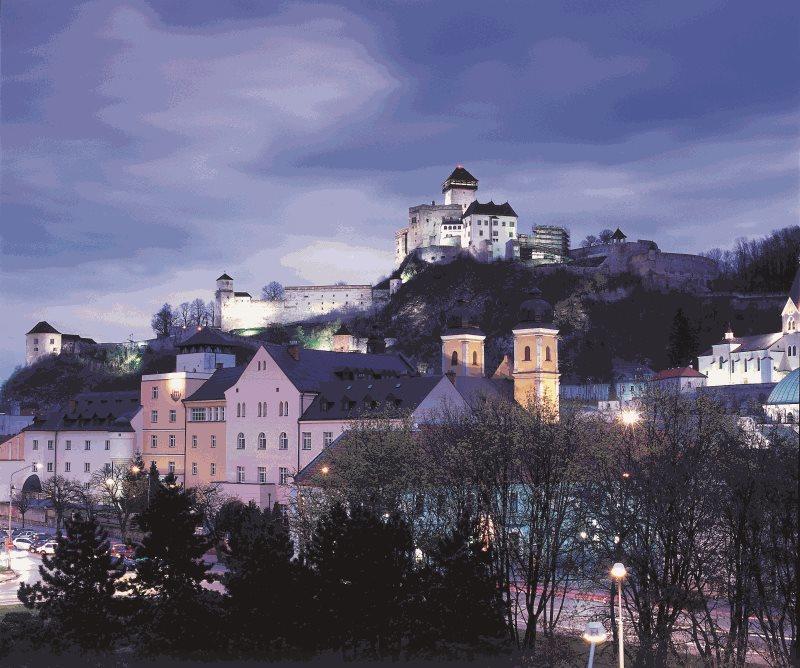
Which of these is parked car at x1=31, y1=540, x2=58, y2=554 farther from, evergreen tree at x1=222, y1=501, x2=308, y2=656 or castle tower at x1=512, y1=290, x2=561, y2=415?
castle tower at x1=512, y1=290, x2=561, y2=415

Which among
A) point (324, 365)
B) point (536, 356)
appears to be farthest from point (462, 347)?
point (324, 365)

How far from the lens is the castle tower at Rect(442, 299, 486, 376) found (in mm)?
85750

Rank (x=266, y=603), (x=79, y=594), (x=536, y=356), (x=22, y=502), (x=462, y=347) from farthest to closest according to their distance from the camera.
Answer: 1. (x=462, y=347)
2. (x=536, y=356)
3. (x=22, y=502)
4. (x=79, y=594)
5. (x=266, y=603)

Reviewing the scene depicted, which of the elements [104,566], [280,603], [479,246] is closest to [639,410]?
[280,603]

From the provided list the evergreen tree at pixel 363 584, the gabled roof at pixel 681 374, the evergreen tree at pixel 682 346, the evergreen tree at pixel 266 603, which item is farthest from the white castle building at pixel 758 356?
the evergreen tree at pixel 266 603

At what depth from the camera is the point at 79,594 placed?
32781 mm

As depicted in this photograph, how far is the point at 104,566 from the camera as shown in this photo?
109 ft

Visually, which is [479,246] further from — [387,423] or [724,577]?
[724,577]

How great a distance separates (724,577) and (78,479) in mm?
65135

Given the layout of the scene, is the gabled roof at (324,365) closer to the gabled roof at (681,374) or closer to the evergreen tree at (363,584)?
the evergreen tree at (363,584)

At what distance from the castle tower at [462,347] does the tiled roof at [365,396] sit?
14.2m

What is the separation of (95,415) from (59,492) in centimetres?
1713

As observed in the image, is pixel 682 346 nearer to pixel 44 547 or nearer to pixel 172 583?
pixel 44 547

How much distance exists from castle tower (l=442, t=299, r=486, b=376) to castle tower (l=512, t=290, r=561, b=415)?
344 centimetres
